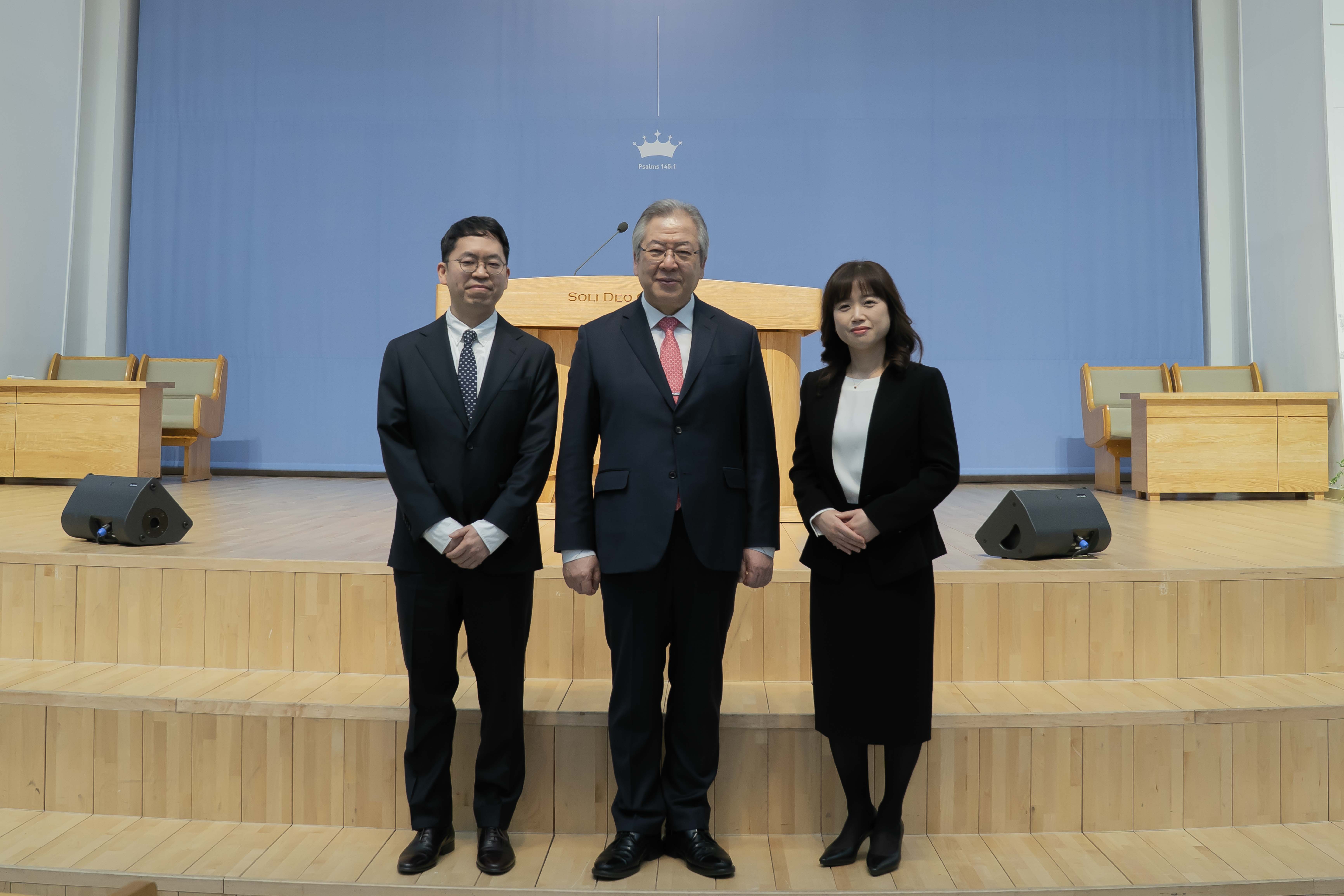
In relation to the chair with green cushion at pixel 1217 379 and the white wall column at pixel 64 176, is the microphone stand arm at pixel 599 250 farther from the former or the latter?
the chair with green cushion at pixel 1217 379

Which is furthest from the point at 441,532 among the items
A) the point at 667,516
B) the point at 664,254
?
the point at 664,254

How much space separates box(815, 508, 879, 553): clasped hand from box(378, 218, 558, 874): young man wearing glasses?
0.56 meters

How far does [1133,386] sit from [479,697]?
5.08 m

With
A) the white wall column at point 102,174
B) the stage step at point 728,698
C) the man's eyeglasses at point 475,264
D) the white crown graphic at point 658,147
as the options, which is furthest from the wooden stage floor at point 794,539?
the white crown graphic at point 658,147

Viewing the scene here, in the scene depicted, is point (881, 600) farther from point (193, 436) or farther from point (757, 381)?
point (193, 436)

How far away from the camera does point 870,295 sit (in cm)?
165

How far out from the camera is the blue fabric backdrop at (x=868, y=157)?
586 cm

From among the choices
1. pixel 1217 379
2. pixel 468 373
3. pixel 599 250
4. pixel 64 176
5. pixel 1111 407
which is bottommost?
pixel 468 373

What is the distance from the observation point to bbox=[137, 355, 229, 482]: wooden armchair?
536 cm

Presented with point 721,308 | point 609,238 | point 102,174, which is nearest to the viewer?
point 721,308

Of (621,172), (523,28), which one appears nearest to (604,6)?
(523,28)

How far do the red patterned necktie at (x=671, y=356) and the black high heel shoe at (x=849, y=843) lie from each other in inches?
36.1

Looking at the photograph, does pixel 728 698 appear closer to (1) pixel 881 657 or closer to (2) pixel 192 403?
(1) pixel 881 657

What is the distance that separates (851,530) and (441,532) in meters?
0.76
